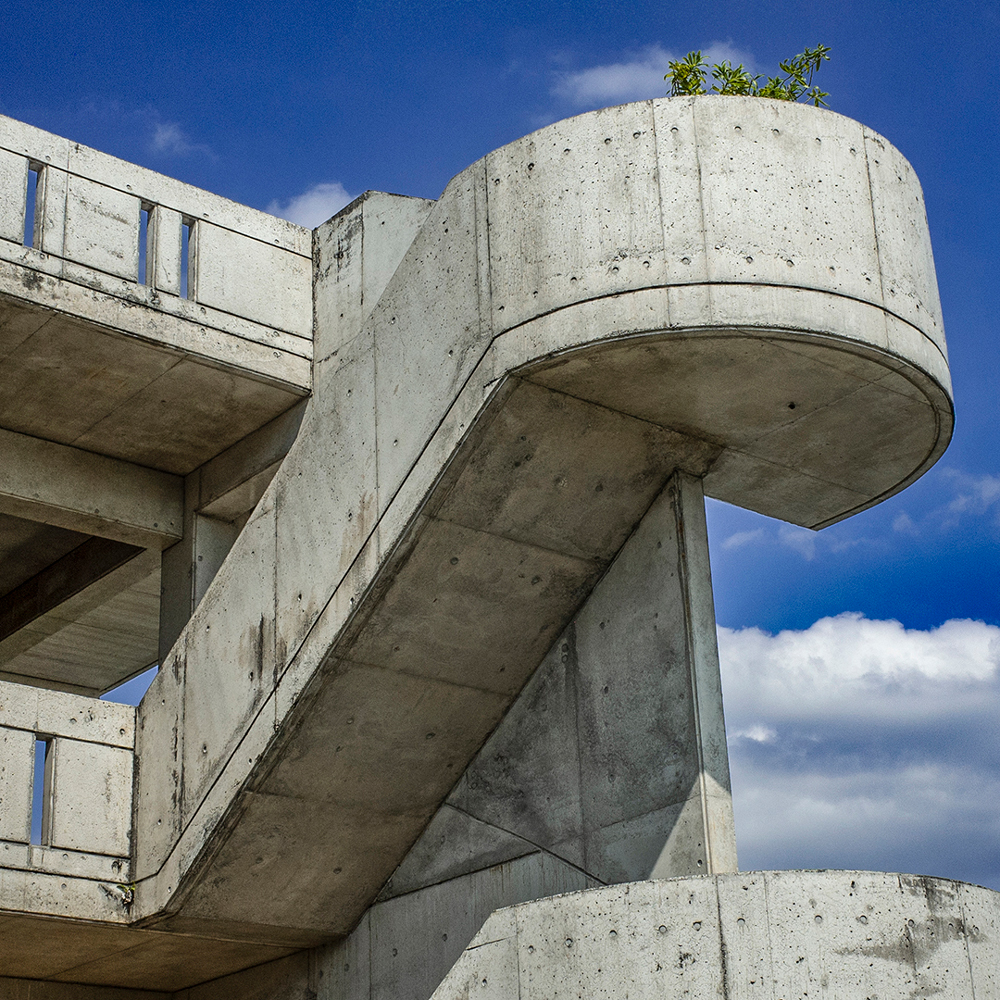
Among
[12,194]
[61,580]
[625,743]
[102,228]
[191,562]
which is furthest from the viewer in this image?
[61,580]

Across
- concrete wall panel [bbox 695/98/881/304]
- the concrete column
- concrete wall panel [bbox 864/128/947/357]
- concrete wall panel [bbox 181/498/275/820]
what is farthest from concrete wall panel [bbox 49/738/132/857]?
concrete wall panel [bbox 864/128/947/357]

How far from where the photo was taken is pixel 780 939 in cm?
768

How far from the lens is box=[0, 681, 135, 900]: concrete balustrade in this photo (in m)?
10.8

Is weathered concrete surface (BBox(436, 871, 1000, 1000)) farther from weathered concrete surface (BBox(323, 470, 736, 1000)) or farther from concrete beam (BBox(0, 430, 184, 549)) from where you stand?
concrete beam (BBox(0, 430, 184, 549))

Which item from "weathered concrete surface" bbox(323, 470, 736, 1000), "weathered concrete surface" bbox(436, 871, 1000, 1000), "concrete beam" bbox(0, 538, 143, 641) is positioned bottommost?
"weathered concrete surface" bbox(436, 871, 1000, 1000)

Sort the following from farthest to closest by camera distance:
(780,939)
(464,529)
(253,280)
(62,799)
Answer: (253,280), (62,799), (464,529), (780,939)

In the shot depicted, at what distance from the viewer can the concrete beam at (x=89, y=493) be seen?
12.9 m

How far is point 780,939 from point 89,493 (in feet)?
25.7

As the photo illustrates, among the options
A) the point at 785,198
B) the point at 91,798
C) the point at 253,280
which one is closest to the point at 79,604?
the point at 91,798

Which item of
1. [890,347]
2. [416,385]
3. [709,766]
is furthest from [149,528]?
[890,347]

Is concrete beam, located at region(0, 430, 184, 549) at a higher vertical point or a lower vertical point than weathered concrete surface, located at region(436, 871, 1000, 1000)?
higher

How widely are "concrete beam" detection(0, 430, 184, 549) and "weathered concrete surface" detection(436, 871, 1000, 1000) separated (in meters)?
6.73

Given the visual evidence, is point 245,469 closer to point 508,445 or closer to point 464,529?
point 464,529

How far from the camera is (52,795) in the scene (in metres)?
11.1
